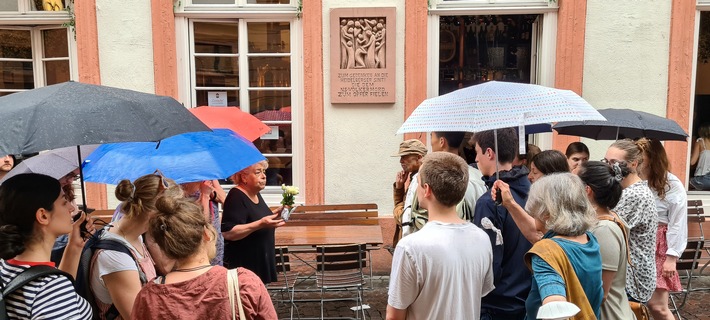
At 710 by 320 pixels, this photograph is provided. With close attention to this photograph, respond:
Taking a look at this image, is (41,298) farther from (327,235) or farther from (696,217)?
(696,217)

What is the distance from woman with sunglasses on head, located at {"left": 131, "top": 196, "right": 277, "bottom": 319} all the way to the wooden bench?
4000mm

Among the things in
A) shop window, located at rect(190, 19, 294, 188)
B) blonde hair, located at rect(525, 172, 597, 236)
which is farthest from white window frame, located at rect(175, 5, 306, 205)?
blonde hair, located at rect(525, 172, 597, 236)

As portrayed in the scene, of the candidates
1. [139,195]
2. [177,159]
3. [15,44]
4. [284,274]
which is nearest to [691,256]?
[284,274]

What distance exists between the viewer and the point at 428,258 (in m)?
2.30

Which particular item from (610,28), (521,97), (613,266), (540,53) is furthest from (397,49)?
(613,266)

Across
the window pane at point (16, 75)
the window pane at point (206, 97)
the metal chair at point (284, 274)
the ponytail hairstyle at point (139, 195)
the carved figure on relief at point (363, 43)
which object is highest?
the carved figure on relief at point (363, 43)

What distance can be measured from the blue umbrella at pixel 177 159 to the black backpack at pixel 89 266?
1.79 feet

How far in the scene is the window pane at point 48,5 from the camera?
686 centimetres

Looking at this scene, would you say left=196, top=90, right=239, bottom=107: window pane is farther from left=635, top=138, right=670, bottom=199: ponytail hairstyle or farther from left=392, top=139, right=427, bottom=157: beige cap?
left=635, top=138, right=670, bottom=199: ponytail hairstyle

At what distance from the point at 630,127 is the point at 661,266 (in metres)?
1.10

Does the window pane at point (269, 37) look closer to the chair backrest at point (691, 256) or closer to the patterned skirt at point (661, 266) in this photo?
the patterned skirt at point (661, 266)

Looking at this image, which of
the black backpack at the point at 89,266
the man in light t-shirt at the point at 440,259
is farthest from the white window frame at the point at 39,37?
the man in light t-shirt at the point at 440,259

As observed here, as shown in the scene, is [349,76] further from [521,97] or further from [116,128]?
[116,128]

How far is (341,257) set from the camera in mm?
4781
